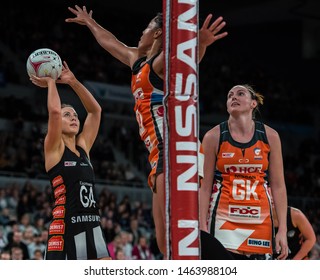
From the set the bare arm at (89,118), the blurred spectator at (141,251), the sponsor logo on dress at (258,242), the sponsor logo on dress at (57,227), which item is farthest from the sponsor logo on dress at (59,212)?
the blurred spectator at (141,251)

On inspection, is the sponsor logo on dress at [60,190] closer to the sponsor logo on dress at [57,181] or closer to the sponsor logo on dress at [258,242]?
the sponsor logo on dress at [57,181]

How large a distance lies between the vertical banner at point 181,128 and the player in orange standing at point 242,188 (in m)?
1.61

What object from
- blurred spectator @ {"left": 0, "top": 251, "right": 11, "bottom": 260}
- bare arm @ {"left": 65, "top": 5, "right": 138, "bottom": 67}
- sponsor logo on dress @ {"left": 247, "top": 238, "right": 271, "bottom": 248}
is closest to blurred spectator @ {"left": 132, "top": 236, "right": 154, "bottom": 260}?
blurred spectator @ {"left": 0, "top": 251, "right": 11, "bottom": 260}

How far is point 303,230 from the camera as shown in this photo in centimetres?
764

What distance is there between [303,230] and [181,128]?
3431 millimetres

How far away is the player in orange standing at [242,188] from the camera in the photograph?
6281 mm

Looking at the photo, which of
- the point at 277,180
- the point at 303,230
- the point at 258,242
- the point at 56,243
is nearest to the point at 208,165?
the point at 277,180

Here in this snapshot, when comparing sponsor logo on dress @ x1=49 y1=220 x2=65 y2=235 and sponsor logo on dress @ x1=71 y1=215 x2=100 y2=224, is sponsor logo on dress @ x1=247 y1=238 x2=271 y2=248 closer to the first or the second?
sponsor logo on dress @ x1=71 y1=215 x2=100 y2=224

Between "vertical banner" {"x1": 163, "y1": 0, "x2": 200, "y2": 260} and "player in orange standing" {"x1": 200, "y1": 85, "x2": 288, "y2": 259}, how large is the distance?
1.61m

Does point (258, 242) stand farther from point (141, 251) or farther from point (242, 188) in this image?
point (141, 251)

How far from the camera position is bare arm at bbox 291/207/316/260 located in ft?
24.8

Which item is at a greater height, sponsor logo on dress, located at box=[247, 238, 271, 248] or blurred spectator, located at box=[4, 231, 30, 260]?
blurred spectator, located at box=[4, 231, 30, 260]
